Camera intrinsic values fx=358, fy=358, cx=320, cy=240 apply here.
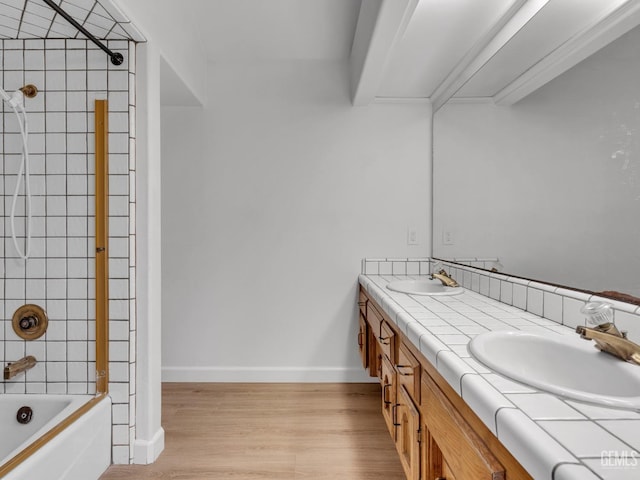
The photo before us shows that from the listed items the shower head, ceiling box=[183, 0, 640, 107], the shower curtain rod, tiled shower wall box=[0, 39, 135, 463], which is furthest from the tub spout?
ceiling box=[183, 0, 640, 107]

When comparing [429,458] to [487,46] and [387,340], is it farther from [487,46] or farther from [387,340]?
[487,46]

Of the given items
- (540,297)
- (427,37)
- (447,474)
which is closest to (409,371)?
(447,474)

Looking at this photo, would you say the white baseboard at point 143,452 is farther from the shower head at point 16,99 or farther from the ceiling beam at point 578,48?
the ceiling beam at point 578,48

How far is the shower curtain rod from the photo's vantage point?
1.31m

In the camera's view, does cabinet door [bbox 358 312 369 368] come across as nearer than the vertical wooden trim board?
No

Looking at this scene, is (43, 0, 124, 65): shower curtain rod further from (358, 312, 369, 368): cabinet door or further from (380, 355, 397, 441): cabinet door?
(358, 312, 369, 368): cabinet door

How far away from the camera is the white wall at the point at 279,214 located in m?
2.59

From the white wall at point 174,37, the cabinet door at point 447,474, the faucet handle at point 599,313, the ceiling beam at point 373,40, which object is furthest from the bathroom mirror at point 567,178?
the white wall at point 174,37

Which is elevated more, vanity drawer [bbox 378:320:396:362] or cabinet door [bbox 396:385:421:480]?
vanity drawer [bbox 378:320:396:362]

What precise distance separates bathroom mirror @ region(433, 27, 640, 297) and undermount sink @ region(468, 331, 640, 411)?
0.26 metres

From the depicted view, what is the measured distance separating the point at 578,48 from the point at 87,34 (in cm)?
185

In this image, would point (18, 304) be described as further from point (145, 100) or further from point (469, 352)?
point (469, 352)

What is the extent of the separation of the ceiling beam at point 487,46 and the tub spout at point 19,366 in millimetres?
2671

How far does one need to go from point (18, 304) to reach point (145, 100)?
45.6 inches
